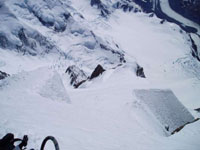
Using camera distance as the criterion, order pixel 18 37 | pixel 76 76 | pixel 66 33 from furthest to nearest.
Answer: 1. pixel 66 33
2. pixel 18 37
3. pixel 76 76

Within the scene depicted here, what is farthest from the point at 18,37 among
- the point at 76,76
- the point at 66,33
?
the point at 76,76

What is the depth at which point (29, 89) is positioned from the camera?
11164mm

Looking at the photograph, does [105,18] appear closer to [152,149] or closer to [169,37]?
[169,37]

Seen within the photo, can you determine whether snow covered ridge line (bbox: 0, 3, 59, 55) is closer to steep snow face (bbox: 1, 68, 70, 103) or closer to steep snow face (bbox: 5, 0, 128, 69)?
steep snow face (bbox: 5, 0, 128, 69)

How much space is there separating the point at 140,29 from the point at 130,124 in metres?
202

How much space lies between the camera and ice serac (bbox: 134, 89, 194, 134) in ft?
42.6

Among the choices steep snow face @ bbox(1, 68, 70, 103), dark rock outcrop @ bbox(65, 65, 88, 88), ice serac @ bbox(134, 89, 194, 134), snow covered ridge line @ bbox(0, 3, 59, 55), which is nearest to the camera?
steep snow face @ bbox(1, 68, 70, 103)

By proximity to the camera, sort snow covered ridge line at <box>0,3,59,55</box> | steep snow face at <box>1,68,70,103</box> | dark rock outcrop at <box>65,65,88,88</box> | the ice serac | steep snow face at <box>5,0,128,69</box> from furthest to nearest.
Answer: steep snow face at <box>5,0,128,69</box>, snow covered ridge line at <box>0,3,59,55</box>, dark rock outcrop at <box>65,65,88,88</box>, the ice serac, steep snow face at <box>1,68,70,103</box>

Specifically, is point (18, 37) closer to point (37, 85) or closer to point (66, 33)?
point (66, 33)

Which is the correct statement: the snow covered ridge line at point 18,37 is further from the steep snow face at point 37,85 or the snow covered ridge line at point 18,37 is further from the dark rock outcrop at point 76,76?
the steep snow face at point 37,85

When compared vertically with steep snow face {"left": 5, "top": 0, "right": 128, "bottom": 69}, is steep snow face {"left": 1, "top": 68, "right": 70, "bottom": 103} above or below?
above

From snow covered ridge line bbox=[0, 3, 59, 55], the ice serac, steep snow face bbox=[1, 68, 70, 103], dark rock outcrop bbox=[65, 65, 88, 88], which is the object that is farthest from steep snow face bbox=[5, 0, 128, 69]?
steep snow face bbox=[1, 68, 70, 103]

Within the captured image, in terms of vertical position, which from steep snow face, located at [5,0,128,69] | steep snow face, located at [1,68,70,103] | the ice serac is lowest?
steep snow face, located at [5,0,128,69]

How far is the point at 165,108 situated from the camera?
14.2 metres
